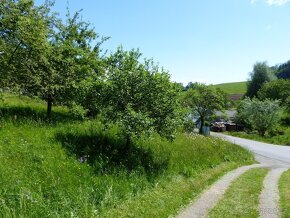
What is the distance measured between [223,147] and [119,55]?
14.9m

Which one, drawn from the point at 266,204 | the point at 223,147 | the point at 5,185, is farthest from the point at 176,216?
the point at 223,147

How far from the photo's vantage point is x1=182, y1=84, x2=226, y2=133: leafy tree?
56625 millimetres

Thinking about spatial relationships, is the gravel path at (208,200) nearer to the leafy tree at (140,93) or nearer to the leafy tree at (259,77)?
the leafy tree at (140,93)

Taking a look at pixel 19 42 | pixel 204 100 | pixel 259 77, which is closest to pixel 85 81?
pixel 19 42

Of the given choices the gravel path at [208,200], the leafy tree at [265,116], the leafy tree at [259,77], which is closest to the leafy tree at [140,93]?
the gravel path at [208,200]

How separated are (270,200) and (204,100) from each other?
42.9 metres

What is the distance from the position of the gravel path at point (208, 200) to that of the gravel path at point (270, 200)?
1647mm

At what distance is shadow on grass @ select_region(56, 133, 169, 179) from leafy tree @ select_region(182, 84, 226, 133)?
133 ft

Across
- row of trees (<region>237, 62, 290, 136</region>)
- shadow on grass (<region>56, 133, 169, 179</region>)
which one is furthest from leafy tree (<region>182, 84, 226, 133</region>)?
shadow on grass (<region>56, 133, 169, 179</region>)

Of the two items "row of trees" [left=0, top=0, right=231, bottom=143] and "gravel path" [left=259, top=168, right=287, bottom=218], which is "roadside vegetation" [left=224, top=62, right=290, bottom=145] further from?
"row of trees" [left=0, top=0, right=231, bottom=143]

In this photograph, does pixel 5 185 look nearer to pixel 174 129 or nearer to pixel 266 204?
pixel 174 129

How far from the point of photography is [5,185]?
952 centimetres

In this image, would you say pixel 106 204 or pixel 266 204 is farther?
pixel 266 204

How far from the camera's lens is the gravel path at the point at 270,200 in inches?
493
